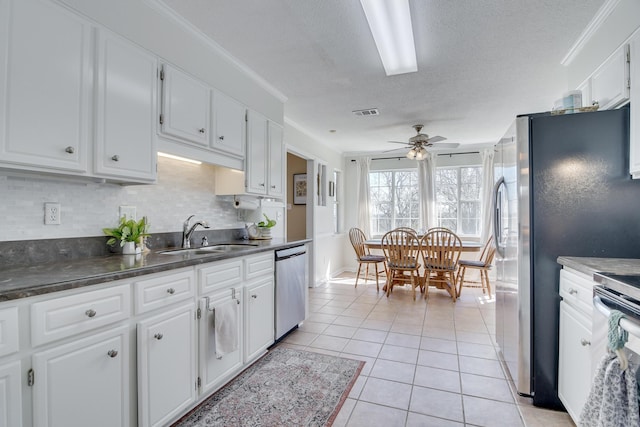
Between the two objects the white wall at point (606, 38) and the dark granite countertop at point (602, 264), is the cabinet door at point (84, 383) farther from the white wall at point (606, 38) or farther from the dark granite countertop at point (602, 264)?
the white wall at point (606, 38)

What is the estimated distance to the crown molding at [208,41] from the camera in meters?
1.95

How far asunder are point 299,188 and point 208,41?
11.2ft

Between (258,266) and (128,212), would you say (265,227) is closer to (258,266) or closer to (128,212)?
(258,266)

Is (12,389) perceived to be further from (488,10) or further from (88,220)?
(488,10)

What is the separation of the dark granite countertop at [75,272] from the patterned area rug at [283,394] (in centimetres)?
88

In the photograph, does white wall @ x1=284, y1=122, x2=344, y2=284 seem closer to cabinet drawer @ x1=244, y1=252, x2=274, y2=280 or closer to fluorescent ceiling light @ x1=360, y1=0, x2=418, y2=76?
fluorescent ceiling light @ x1=360, y1=0, x2=418, y2=76

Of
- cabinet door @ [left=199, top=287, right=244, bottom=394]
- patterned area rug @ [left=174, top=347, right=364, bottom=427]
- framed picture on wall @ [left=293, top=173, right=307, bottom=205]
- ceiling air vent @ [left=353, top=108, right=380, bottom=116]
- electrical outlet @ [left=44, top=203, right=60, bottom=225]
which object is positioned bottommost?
patterned area rug @ [left=174, top=347, right=364, bottom=427]

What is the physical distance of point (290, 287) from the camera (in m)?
2.90

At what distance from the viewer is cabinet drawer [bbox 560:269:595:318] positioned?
150 centimetres

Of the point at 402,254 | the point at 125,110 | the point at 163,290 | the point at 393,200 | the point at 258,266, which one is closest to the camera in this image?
the point at 163,290

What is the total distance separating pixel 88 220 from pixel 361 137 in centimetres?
417

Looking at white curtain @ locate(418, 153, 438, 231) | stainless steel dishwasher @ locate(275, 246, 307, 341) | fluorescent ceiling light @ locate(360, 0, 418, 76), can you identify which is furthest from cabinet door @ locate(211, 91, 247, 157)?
white curtain @ locate(418, 153, 438, 231)

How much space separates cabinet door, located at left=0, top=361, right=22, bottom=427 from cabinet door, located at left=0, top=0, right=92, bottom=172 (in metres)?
0.80

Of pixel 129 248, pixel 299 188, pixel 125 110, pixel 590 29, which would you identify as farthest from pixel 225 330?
pixel 299 188
